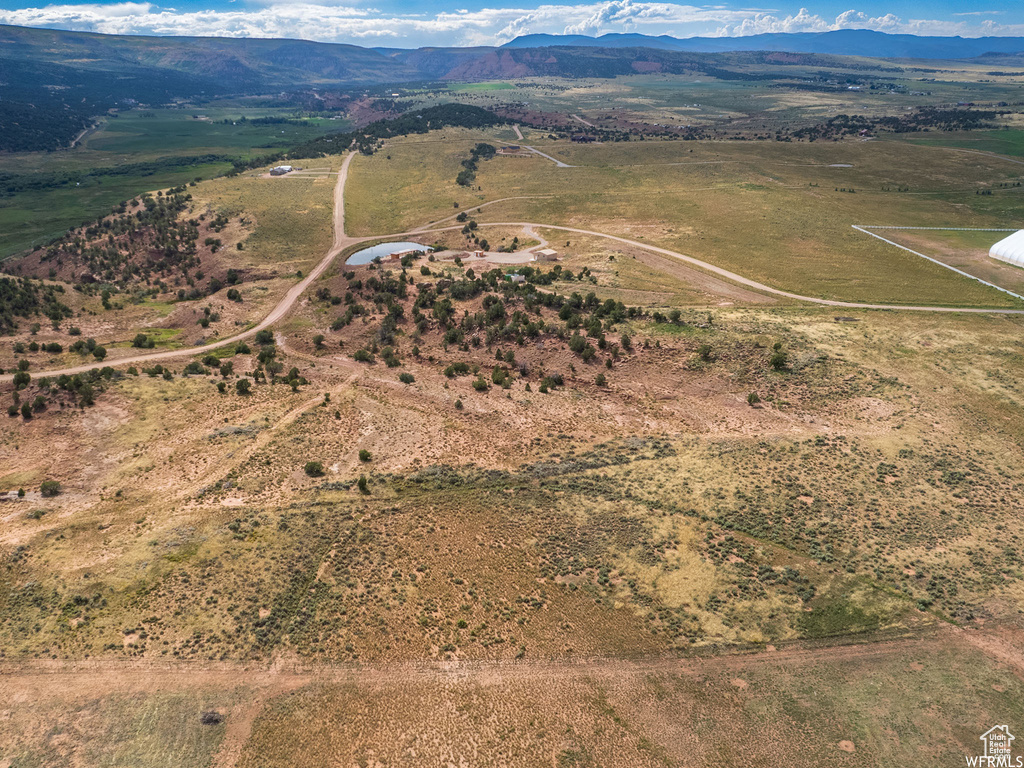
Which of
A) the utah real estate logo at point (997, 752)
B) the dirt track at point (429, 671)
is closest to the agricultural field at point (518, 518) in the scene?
the dirt track at point (429, 671)

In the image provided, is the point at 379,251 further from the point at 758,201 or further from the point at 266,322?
the point at 758,201

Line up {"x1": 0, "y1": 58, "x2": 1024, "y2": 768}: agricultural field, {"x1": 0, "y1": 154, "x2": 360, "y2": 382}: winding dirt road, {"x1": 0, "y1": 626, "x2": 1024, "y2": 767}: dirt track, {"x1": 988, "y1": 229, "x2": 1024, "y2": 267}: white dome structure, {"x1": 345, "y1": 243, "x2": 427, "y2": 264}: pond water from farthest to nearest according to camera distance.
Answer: {"x1": 345, "y1": 243, "x2": 427, "y2": 264}: pond water, {"x1": 988, "y1": 229, "x2": 1024, "y2": 267}: white dome structure, {"x1": 0, "y1": 154, "x2": 360, "y2": 382}: winding dirt road, {"x1": 0, "y1": 626, "x2": 1024, "y2": 767}: dirt track, {"x1": 0, "y1": 58, "x2": 1024, "y2": 768}: agricultural field

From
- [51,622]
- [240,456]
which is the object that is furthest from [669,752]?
[240,456]

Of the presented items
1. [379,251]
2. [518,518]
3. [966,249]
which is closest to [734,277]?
[966,249]

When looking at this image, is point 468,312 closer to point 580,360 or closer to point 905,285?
point 580,360

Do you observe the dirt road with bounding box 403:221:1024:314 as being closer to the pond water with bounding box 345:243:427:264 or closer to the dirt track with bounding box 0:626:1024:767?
the pond water with bounding box 345:243:427:264

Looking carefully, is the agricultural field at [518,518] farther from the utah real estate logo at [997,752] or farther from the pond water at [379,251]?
the pond water at [379,251]

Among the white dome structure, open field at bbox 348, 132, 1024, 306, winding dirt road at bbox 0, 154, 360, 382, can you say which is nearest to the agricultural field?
winding dirt road at bbox 0, 154, 360, 382
